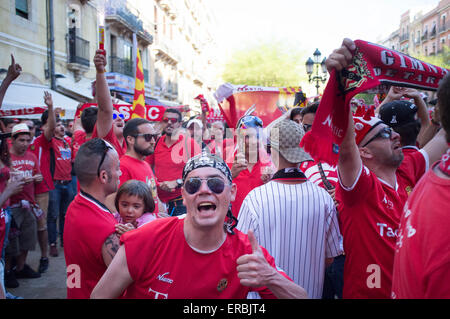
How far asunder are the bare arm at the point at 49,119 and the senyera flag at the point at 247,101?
2626mm

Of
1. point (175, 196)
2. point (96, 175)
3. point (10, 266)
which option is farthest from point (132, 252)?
point (10, 266)

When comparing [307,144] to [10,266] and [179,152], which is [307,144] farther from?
[10,266]

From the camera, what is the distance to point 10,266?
16.9 ft

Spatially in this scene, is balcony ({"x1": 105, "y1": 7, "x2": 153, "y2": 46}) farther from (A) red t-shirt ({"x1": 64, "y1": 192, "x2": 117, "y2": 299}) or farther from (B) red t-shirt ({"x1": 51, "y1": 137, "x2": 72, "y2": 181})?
(A) red t-shirt ({"x1": 64, "y1": 192, "x2": 117, "y2": 299})

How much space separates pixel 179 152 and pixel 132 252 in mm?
3971

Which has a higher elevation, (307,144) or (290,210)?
(307,144)

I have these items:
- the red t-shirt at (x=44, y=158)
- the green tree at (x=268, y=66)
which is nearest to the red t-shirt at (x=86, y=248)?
the red t-shirt at (x=44, y=158)

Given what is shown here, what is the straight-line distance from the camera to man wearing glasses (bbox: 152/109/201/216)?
5.48 metres

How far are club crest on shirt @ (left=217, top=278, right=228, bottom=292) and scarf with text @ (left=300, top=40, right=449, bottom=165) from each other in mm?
873

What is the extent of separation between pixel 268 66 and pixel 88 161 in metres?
35.5

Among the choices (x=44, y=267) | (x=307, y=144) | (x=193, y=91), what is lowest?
(x=44, y=267)

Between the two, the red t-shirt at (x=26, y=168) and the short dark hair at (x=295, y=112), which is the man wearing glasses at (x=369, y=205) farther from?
the red t-shirt at (x=26, y=168)

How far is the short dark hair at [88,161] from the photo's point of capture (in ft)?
8.62

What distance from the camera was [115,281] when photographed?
1.87m
